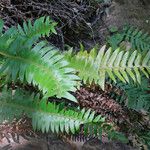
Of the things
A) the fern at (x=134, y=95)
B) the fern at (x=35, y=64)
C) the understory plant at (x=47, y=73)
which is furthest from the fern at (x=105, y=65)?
the fern at (x=134, y=95)

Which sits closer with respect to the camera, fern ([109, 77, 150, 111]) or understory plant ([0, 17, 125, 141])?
understory plant ([0, 17, 125, 141])

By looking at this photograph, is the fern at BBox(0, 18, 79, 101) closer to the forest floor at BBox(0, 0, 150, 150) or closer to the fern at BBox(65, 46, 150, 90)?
the fern at BBox(65, 46, 150, 90)

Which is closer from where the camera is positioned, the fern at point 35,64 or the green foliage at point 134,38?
the fern at point 35,64

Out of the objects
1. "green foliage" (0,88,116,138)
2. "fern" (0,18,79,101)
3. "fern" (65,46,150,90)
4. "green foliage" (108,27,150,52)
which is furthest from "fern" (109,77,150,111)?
"fern" (0,18,79,101)

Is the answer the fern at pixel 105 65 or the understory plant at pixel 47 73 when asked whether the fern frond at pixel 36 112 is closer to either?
the understory plant at pixel 47 73

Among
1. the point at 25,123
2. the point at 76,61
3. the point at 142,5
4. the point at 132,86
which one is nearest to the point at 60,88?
the point at 76,61

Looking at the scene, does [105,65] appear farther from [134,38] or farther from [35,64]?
[134,38]

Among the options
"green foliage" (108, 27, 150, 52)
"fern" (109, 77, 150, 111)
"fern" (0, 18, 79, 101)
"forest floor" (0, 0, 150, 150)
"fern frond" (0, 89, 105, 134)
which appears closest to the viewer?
"fern" (0, 18, 79, 101)

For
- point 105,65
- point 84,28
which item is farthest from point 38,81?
point 84,28
